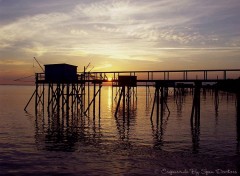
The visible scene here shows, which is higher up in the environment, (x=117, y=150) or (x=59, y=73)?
(x=59, y=73)

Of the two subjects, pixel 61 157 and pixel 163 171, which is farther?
pixel 61 157

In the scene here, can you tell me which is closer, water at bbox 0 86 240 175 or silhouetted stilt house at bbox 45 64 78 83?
Result: water at bbox 0 86 240 175

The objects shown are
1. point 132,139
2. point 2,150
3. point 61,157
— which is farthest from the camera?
point 132,139

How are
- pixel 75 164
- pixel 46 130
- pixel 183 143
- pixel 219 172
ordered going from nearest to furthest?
pixel 219 172 < pixel 75 164 < pixel 183 143 < pixel 46 130

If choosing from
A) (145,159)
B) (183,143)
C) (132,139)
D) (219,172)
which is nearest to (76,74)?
(132,139)

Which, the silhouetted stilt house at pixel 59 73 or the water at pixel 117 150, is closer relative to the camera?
the water at pixel 117 150

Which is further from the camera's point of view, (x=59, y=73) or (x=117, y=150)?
(x=59, y=73)

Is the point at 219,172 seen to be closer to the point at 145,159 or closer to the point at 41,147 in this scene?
the point at 145,159

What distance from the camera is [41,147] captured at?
22641mm

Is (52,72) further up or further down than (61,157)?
further up

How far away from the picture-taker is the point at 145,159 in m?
19.3

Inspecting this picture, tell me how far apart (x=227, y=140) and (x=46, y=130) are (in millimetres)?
15840

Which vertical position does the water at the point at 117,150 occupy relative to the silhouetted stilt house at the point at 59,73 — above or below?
below

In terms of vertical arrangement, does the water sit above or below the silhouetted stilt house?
below
